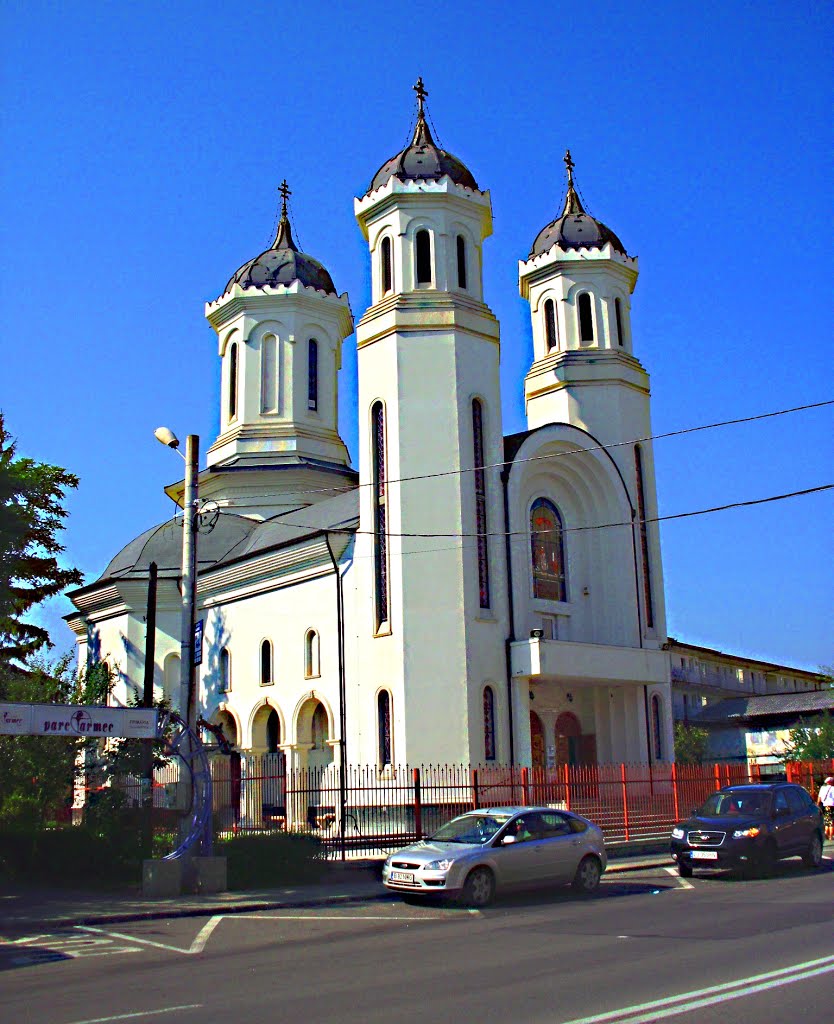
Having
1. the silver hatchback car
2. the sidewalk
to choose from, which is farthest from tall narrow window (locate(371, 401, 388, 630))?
the silver hatchback car

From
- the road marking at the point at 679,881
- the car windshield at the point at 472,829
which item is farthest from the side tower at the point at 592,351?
the car windshield at the point at 472,829

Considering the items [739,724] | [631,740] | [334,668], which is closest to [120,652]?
[334,668]

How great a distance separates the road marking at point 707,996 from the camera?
691cm

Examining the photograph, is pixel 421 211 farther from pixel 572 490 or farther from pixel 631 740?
pixel 631 740

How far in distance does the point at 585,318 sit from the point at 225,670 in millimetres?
15075

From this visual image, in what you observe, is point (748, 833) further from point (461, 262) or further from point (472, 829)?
point (461, 262)

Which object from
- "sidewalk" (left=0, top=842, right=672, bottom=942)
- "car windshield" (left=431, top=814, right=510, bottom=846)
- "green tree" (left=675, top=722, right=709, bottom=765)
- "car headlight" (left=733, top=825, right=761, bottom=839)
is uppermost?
"green tree" (left=675, top=722, right=709, bottom=765)

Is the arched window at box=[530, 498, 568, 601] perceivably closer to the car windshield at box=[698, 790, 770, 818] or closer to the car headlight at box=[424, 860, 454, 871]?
the car windshield at box=[698, 790, 770, 818]

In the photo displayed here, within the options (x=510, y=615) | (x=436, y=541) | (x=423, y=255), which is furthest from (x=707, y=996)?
(x=423, y=255)

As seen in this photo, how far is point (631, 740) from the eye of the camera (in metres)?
28.9

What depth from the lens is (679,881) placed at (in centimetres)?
1672

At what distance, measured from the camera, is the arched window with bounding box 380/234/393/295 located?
28750 millimetres

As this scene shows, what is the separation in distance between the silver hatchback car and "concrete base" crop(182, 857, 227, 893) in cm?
256

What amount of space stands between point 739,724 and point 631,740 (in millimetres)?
15784
